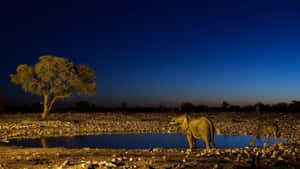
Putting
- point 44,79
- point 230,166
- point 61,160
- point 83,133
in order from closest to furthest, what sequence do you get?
point 230,166, point 61,160, point 83,133, point 44,79

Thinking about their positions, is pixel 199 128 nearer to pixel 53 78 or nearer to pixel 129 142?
pixel 129 142

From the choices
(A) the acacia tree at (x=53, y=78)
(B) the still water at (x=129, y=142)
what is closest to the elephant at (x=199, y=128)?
(B) the still water at (x=129, y=142)

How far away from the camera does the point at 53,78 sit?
30516 millimetres

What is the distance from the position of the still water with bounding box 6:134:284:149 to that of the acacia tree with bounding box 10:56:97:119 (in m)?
13.2

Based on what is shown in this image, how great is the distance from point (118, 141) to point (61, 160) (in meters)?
7.68

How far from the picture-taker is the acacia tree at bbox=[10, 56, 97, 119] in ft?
97.4

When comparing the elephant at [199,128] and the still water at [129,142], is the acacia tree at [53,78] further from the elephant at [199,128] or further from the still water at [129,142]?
the elephant at [199,128]

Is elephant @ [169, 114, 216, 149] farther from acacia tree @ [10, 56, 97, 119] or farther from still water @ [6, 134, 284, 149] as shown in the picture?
acacia tree @ [10, 56, 97, 119]

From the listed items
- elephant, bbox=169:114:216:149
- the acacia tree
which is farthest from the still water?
the acacia tree

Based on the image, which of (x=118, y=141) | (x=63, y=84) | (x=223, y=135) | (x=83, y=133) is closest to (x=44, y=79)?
(x=63, y=84)

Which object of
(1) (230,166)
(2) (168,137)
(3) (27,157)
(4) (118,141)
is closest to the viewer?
(1) (230,166)

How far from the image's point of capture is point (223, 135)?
19094 millimetres

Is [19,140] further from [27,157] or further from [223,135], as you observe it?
[223,135]

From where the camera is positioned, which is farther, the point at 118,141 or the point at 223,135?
the point at 223,135
